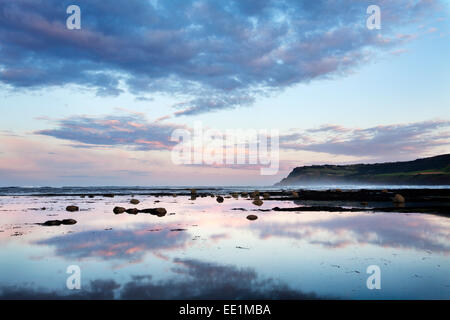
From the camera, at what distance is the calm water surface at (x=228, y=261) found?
8.23 meters

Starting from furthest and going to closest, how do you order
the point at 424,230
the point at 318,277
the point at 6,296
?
1. the point at 424,230
2. the point at 318,277
3. the point at 6,296

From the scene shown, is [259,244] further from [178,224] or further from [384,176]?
[384,176]

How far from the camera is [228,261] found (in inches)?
442

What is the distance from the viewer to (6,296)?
803 centimetres

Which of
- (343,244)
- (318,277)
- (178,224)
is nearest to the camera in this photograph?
(318,277)

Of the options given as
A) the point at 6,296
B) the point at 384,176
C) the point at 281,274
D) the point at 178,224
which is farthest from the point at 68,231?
the point at 384,176

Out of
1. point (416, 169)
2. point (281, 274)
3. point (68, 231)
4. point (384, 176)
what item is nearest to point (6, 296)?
point (281, 274)

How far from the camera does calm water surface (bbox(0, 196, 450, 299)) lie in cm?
823
